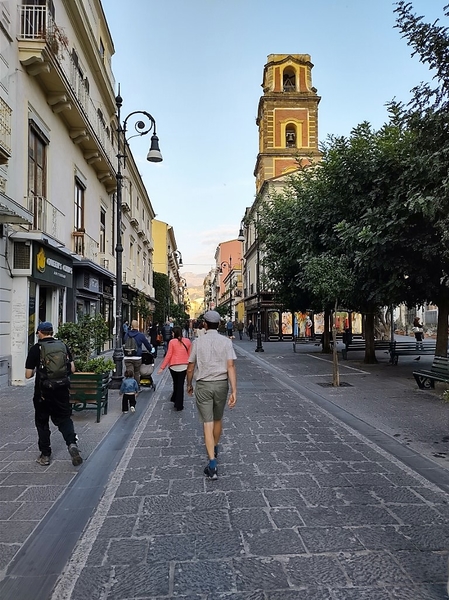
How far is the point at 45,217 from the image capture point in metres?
13.2

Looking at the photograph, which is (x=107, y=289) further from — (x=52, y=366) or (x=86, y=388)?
(x=52, y=366)

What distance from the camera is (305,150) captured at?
42375 millimetres

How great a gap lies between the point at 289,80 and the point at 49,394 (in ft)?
145

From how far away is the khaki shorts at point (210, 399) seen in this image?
204 inches

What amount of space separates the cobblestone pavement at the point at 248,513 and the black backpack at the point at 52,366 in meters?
0.94

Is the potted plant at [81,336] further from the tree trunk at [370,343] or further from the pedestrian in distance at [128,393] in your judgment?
the tree trunk at [370,343]

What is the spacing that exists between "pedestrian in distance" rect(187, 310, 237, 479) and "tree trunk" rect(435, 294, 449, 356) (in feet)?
32.6

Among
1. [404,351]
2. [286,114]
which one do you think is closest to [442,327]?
[404,351]

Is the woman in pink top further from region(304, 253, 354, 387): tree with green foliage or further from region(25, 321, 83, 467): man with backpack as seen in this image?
region(304, 253, 354, 387): tree with green foliage

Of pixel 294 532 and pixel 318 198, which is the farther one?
pixel 318 198

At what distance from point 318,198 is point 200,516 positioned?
13.8m

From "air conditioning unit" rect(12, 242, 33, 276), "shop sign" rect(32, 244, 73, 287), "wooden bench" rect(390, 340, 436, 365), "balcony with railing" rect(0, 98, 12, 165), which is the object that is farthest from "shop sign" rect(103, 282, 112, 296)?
"wooden bench" rect(390, 340, 436, 365)

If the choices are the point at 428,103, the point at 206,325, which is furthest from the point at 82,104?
the point at 206,325

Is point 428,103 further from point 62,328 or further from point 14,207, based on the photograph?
point 14,207
